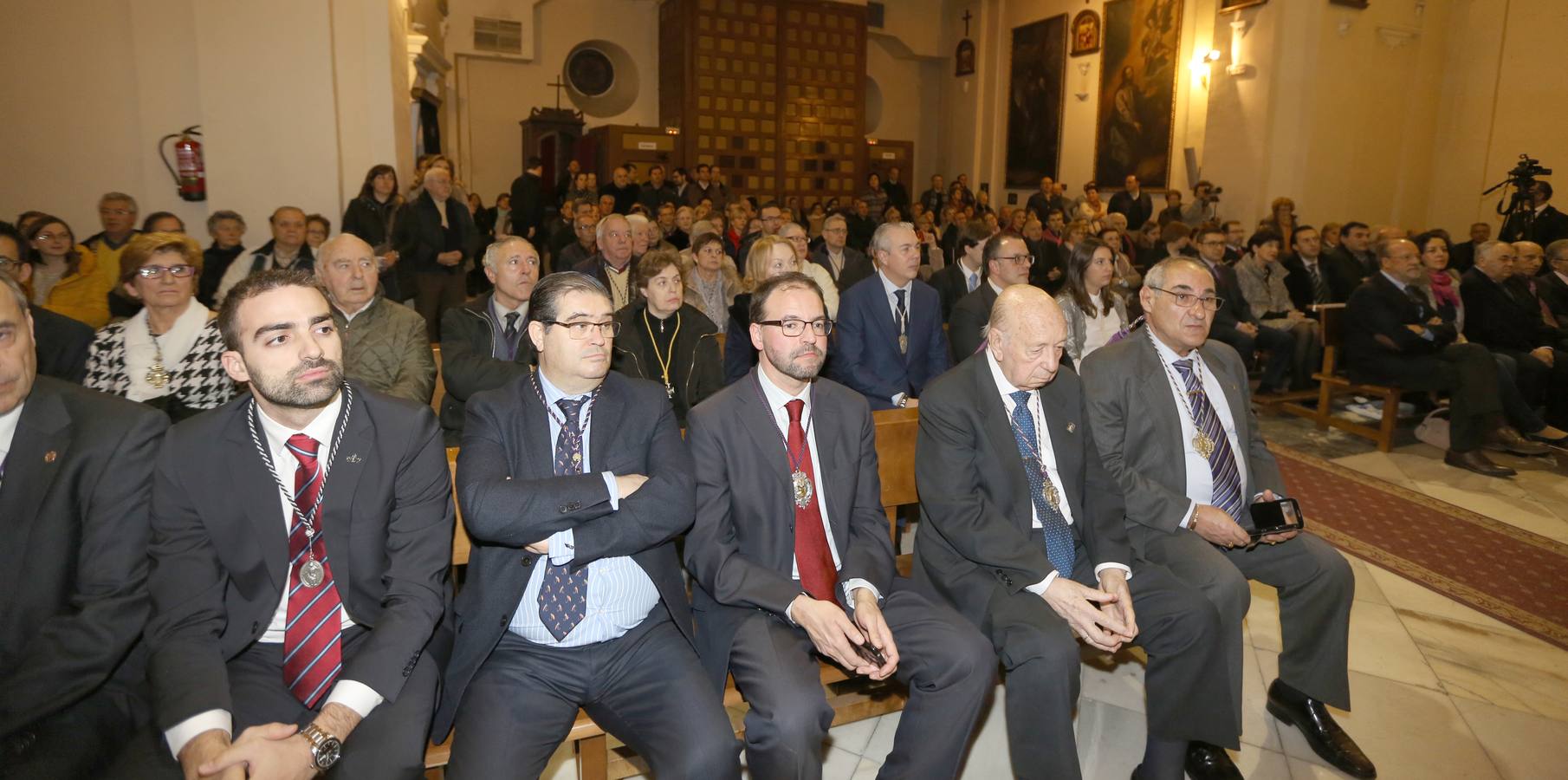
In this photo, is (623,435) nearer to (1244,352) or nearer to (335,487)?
(335,487)

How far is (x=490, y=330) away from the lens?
374cm

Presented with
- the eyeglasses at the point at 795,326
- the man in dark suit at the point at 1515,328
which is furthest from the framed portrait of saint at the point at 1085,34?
the eyeglasses at the point at 795,326

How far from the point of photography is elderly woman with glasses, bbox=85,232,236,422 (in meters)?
3.13

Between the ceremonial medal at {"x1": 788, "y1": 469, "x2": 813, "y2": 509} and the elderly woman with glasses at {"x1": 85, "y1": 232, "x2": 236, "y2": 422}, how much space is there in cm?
219

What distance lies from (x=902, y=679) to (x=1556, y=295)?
23.7ft

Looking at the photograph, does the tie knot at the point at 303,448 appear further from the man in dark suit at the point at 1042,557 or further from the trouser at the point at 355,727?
the man in dark suit at the point at 1042,557

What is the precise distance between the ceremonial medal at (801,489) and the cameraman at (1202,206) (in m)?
10.4

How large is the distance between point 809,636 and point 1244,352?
6393mm

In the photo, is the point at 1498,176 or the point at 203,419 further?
the point at 1498,176

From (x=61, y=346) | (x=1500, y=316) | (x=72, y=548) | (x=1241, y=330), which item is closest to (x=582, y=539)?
(x=72, y=548)

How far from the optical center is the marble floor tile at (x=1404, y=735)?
2.67 metres

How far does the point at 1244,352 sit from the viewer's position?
728cm

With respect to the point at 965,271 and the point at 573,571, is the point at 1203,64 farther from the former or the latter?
the point at 573,571

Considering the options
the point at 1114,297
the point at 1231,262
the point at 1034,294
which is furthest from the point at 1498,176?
the point at 1034,294
